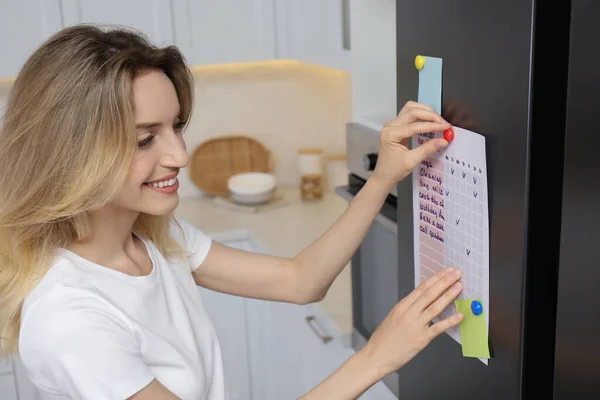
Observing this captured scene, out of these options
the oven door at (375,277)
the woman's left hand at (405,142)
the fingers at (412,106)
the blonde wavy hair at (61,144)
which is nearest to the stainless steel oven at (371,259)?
the oven door at (375,277)

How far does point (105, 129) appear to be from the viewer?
1099 millimetres

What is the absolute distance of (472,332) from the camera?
100 cm

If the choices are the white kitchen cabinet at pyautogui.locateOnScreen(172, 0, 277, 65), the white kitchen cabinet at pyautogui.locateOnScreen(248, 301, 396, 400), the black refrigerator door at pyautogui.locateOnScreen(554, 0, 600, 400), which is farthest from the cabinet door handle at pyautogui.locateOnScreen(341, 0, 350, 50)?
the black refrigerator door at pyautogui.locateOnScreen(554, 0, 600, 400)

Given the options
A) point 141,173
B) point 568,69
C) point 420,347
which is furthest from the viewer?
point 141,173

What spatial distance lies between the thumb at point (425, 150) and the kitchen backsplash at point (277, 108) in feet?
6.95

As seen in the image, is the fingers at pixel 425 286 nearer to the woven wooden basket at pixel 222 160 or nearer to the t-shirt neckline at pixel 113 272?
the t-shirt neckline at pixel 113 272

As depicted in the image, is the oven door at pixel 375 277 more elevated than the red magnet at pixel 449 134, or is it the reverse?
the red magnet at pixel 449 134

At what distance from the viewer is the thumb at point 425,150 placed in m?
1.01

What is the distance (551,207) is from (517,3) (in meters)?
0.24

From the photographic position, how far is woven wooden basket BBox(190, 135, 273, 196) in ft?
10.5

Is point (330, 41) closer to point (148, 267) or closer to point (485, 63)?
point (148, 267)

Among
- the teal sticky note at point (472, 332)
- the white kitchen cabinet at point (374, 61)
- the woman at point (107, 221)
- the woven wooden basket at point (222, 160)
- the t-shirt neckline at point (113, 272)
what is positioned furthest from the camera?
the woven wooden basket at point (222, 160)

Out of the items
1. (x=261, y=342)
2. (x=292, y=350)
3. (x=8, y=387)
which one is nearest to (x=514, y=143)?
(x=292, y=350)

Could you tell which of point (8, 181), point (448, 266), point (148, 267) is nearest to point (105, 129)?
point (8, 181)
